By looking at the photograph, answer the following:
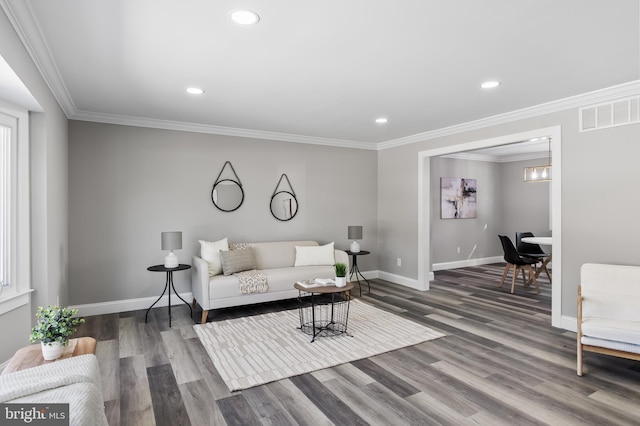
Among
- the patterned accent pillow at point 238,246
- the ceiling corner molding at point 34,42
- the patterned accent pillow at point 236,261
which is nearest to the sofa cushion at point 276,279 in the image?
the patterned accent pillow at point 236,261

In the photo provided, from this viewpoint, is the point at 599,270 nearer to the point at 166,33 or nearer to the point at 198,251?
the point at 166,33

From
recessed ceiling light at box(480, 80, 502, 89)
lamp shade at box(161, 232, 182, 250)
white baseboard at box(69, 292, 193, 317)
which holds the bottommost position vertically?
white baseboard at box(69, 292, 193, 317)

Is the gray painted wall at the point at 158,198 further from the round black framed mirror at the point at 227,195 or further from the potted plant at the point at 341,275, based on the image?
the potted plant at the point at 341,275

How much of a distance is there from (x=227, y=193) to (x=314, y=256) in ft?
5.11

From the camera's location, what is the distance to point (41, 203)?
3.05m

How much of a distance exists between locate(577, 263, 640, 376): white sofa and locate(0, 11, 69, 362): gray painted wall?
4405mm

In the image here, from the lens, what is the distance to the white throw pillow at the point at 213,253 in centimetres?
450

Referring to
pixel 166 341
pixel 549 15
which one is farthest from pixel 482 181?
pixel 166 341

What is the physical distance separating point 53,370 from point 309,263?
3660 millimetres

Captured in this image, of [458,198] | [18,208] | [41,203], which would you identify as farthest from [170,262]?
[458,198]

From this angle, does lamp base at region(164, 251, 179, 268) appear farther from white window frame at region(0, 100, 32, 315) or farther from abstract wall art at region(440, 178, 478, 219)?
abstract wall art at region(440, 178, 478, 219)

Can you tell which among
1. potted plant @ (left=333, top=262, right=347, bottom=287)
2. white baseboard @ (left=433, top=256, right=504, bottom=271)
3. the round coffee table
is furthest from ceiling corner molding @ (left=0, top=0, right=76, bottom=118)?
white baseboard @ (left=433, top=256, right=504, bottom=271)

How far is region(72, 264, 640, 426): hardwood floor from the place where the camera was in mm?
2260

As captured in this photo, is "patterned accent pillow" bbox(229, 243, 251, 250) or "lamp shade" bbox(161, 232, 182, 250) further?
"patterned accent pillow" bbox(229, 243, 251, 250)
